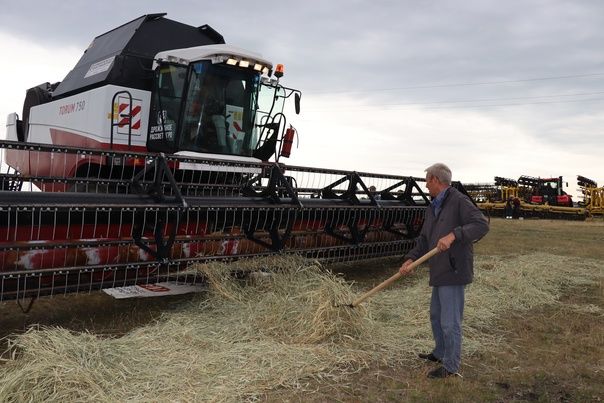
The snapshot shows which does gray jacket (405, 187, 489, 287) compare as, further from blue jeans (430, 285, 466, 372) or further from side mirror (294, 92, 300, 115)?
side mirror (294, 92, 300, 115)

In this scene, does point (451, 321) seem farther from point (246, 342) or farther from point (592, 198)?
Result: point (592, 198)

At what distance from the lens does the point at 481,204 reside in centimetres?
2780

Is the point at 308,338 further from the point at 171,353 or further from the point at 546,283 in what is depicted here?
the point at 546,283

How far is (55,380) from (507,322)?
382 cm

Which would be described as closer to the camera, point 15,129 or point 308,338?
point 308,338

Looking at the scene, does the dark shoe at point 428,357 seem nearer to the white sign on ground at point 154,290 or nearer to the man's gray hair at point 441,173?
the man's gray hair at point 441,173

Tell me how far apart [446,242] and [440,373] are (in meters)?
0.90

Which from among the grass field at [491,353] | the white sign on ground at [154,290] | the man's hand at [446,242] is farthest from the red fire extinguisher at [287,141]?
the man's hand at [446,242]

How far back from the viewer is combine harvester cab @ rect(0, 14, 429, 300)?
4.18 metres

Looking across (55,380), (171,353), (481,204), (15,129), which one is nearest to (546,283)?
(171,353)

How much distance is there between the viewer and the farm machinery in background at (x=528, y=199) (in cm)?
2588

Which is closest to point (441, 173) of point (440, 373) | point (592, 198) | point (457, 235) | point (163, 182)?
point (457, 235)

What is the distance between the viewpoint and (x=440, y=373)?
3.36 m

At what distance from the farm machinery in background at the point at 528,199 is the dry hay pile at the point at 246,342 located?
21.7 metres
